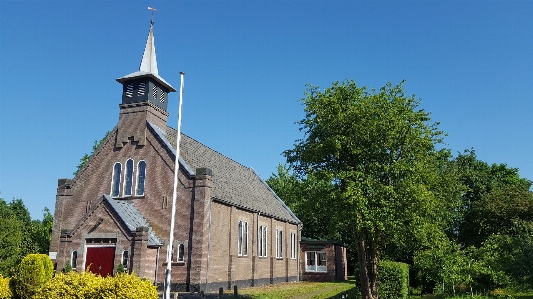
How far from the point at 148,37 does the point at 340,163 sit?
20.5 meters

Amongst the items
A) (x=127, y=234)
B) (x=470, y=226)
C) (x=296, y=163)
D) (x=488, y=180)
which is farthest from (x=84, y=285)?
(x=488, y=180)

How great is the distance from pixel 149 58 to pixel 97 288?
22.2m

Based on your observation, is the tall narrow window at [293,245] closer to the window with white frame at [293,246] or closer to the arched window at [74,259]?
the window with white frame at [293,246]

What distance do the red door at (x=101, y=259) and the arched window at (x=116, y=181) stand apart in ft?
17.3

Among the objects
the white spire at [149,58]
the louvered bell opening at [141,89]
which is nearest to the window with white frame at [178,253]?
the louvered bell opening at [141,89]

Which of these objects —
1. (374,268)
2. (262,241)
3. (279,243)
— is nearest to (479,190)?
(279,243)

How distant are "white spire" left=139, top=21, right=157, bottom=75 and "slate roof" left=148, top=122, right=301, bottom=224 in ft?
15.1

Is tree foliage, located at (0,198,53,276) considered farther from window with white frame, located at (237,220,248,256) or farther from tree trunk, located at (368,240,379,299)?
tree trunk, located at (368,240,379,299)

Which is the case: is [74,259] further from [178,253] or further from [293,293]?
[293,293]

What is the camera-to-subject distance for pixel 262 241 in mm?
38688

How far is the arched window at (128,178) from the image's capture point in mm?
31703

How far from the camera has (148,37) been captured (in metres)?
34.7

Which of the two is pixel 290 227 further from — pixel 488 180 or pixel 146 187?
pixel 488 180

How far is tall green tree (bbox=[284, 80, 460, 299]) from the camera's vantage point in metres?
20.4
